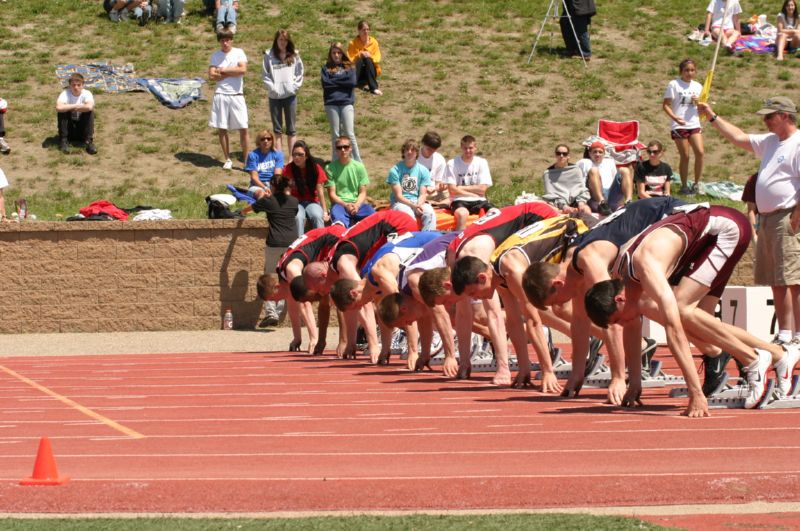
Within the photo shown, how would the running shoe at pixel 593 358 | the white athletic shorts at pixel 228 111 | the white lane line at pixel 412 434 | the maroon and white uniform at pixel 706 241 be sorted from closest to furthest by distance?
the white lane line at pixel 412 434, the maroon and white uniform at pixel 706 241, the running shoe at pixel 593 358, the white athletic shorts at pixel 228 111

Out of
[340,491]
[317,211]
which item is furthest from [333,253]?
[340,491]

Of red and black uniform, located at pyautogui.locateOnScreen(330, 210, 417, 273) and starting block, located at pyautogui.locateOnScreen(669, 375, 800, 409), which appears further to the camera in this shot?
red and black uniform, located at pyautogui.locateOnScreen(330, 210, 417, 273)

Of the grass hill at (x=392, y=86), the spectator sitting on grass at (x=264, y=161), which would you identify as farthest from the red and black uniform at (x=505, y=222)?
the grass hill at (x=392, y=86)

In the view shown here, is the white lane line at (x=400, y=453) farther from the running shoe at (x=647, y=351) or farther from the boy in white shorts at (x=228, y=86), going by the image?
the boy in white shorts at (x=228, y=86)

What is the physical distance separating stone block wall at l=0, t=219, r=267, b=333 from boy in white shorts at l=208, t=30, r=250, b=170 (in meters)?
3.84

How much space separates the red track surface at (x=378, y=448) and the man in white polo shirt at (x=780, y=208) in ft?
4.46

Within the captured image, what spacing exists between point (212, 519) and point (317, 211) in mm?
11999

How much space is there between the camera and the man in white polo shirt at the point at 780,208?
11.1 meters

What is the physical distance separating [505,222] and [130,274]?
8101mm

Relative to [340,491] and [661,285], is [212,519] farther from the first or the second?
[661,285]

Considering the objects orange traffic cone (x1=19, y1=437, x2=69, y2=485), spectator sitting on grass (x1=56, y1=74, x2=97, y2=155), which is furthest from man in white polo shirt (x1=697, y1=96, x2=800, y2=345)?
spectator sitting on grass (x1=56, y1=74, x2=97, y2=155)

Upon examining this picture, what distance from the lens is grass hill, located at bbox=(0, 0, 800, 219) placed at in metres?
22.6

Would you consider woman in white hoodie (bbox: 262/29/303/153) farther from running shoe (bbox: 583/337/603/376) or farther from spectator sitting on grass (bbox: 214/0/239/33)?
running shoe (bbox: 583/337/603/376)

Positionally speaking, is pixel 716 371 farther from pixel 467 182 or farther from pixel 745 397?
pixel 467 182
